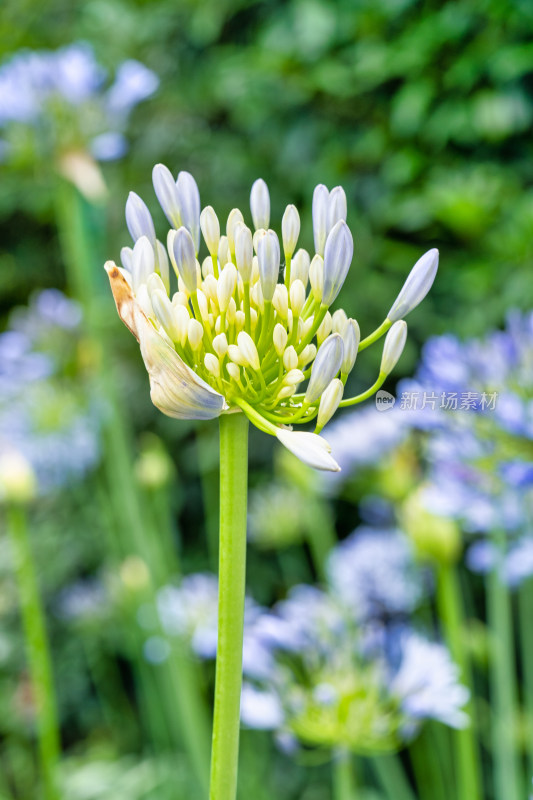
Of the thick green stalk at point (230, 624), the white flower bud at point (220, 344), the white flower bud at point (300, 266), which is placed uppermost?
the white flower bud at point (300, 266)

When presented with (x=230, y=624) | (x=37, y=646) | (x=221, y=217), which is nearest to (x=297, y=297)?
(x=230, y=624)

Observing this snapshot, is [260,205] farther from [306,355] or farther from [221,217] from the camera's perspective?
[221,217]

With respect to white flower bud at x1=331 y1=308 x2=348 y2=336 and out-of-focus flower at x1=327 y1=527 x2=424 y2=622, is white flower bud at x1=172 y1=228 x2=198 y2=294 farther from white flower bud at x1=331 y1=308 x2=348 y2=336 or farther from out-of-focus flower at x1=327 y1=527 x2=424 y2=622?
out-of-focus flower at x1=327 y1=527 x2=424 y2=622

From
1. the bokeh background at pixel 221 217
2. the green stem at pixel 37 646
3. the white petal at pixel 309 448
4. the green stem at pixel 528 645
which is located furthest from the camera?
the bokeh background at pixel 221 217

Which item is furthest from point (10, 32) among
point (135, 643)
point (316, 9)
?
point (135, 643)

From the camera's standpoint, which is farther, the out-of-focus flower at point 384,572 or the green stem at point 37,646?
the out-of-focus flower at point 384,572

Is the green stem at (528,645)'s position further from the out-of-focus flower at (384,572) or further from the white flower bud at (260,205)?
the white flower bud at (260,205)

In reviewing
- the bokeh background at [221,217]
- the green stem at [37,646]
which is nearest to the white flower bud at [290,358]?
the green stem at [37,646]
